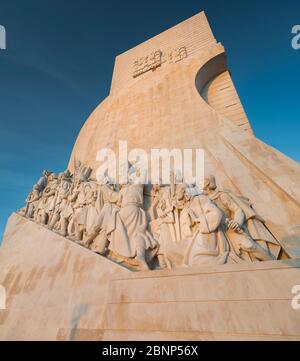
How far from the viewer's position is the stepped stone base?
1.83 meters

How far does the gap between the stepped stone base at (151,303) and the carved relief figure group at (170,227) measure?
378mm

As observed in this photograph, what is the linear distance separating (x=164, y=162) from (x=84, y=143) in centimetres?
437

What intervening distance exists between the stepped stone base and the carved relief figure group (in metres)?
0.38

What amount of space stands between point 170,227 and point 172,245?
0.33 metres

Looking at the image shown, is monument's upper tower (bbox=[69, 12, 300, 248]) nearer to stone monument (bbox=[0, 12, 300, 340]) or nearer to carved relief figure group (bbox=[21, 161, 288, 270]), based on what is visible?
stone monument (bbox=[0, 12, 300, 340])

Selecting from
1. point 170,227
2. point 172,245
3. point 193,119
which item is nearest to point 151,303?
point 172,245

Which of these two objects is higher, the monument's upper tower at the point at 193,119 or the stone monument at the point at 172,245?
the monument's upper tower at the point at 193,119

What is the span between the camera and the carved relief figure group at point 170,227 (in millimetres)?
2725

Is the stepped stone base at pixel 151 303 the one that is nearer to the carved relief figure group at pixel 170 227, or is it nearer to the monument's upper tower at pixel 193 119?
the carved relief figure group at pixel 170 227

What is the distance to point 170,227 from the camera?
3303mm

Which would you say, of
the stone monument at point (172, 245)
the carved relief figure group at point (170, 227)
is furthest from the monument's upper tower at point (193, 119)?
the carved relief figure group at point (170, 227)

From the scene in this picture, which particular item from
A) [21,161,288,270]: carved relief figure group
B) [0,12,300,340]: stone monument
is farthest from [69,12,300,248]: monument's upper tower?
[21,161,288,270]: carved relief figure group

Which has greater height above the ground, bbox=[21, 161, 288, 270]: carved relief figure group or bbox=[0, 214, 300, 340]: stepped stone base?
bbox=[21, 161, 288, 270]: carved relief figure group

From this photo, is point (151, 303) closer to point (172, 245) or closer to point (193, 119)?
point (172, 245)
